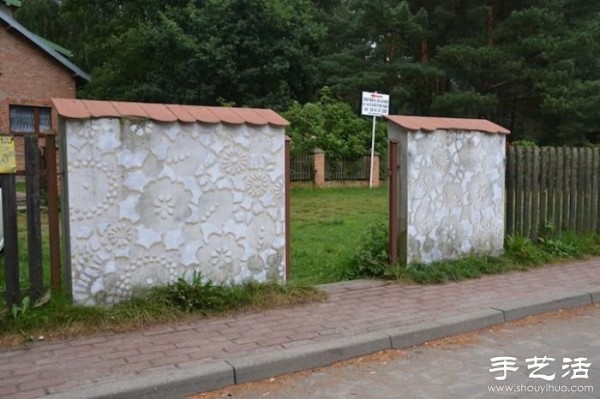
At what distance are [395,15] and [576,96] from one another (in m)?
8.22

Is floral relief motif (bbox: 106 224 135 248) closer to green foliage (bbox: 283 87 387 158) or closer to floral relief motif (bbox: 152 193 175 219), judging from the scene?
floral relief motif (bbox: 152 193 175 219)

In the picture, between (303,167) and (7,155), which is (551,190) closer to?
(7,155)

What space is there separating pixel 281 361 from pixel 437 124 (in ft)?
13.7

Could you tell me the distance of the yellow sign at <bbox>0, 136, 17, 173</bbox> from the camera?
5121 mm

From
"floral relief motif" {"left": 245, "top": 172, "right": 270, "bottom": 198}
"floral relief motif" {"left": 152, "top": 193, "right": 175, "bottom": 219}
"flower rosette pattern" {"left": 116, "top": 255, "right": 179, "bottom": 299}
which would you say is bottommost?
"flower rosette pattern" {"left": 116, "top": 255, "right": 179, "bottom": 299}

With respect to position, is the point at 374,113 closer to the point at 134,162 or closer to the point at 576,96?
the point at 576,96

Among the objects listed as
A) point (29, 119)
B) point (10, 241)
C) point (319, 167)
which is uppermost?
point (29, 119)

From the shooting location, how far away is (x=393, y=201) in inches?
282

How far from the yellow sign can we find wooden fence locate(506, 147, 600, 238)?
6.31m

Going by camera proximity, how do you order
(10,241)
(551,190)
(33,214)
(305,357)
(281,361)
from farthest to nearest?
(551,190), (33,214), (10,241), (305,357), (281,361)

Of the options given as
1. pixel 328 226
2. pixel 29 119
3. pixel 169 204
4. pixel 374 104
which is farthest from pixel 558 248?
pixel 29 119

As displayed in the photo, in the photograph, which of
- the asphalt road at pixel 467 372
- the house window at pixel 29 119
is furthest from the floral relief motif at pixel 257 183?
the house window at pixel 29 119

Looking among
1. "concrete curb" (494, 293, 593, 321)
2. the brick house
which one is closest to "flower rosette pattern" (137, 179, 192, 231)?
"concrete curb" (494, 293, 593, 321)

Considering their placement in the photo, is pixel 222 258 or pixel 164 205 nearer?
pixel 164 205
